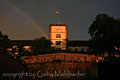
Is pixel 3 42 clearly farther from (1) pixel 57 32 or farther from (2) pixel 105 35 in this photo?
(1) pixel 57 32

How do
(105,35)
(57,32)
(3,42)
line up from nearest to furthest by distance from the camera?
(3,42)
(105,35)
(57,32)

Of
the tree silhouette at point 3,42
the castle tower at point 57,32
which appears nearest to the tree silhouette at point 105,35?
the tree silhouette at point 3,42

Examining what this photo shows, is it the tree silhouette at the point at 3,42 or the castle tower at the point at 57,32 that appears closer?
the tree silhouette at the point at 3,42

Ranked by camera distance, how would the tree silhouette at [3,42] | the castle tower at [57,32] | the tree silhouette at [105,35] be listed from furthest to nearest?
the castle tower at [57,32], the tree silhouette at [105,35], the tree silhouette at [3,42]

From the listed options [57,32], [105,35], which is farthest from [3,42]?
[57,32]

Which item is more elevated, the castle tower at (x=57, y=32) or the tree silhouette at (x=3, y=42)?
the castle tower at (x=57, y=32)

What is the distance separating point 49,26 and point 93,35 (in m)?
42.2

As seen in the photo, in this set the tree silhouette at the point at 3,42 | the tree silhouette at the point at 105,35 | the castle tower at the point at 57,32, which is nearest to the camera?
the tree silhouette at the point at 3,42

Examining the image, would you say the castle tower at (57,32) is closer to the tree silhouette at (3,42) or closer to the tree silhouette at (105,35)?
the tree silhouette at (105,35)

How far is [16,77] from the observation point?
8.91 meters

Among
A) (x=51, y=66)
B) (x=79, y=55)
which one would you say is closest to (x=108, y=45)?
(x=79, y=55)

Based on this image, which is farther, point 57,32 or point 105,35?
point 57,32

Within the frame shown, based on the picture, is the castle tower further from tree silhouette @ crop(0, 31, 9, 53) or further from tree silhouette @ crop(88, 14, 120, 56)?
tree silhouette @ crop(0, 31, 9, 53)

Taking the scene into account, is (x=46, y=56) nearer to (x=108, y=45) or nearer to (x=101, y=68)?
(x=101, y=68)
